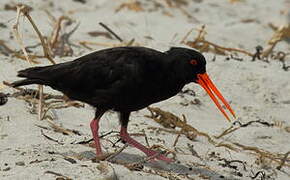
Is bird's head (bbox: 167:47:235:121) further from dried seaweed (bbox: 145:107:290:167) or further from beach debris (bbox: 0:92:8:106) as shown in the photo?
beach debris (bbox: 0:92:8:106)

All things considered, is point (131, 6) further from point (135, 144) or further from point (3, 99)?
point (135, 144)

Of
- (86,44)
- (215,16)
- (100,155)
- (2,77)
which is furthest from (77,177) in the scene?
(215,16)

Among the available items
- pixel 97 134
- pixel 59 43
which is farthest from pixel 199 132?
pixel 59 43

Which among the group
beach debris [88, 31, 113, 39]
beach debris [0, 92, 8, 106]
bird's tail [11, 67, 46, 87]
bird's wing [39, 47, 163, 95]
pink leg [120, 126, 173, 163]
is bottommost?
beach debris [88, 31, 113, 39]

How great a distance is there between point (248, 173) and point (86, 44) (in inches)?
145

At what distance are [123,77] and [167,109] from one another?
1655 mm

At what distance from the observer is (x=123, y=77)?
4633 millimetres

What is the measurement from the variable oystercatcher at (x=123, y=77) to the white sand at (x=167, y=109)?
353 millimetres

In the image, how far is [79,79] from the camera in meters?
4.75

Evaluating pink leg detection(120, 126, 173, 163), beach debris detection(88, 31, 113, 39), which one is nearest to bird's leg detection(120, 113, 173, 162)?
pink leg detection(120, 126, 173, 163)

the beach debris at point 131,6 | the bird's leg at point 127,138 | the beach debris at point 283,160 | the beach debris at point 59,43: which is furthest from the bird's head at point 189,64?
the beach debris at point 131,6

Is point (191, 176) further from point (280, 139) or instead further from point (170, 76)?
point (280, 139)

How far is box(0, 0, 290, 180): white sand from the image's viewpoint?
14.1ft

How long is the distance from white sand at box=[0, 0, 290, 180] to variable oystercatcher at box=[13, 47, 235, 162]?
0.35 meters
